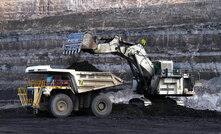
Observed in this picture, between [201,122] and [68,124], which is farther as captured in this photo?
[201,122]

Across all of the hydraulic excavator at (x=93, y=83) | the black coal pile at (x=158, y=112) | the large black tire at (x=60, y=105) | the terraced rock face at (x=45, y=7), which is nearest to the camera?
the large black tire at (x=60, y=105)

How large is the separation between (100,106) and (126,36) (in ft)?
72.7

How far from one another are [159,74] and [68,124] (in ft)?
24.6

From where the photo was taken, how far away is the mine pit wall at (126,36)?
36.3 metres

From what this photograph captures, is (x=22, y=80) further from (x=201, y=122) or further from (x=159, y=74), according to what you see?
(x=201, y=122)

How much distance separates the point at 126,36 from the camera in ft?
132

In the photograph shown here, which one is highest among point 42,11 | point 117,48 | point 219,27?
point 42,11

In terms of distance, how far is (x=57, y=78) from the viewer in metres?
17.8

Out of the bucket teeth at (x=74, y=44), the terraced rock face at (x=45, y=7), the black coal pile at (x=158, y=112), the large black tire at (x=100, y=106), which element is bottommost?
the black coal pile at (x=158, y=112)

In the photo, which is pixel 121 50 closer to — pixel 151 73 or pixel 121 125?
pixel 151 73

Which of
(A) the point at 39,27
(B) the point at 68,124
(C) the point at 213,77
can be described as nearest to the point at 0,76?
(A) the point at 39,27

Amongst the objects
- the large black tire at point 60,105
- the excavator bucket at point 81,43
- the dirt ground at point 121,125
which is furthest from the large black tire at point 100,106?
the excavator bucket at point 81,43

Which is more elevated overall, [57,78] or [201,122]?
[57,78]

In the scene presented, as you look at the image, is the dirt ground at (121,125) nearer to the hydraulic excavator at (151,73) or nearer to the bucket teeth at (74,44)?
the hydraulic excavator at (151,73)
